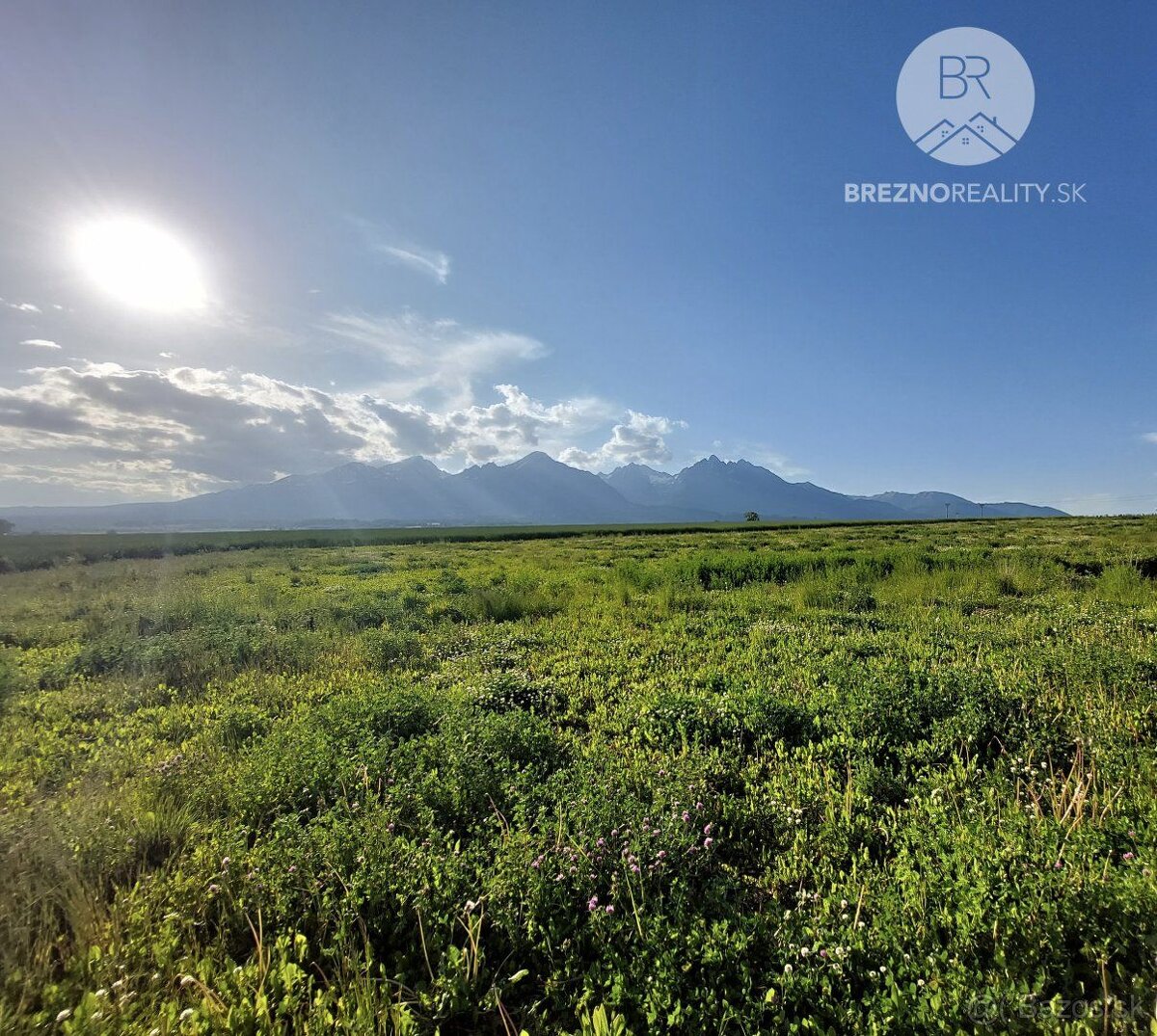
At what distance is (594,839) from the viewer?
372 centimetres

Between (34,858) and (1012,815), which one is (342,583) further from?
(1012,815)

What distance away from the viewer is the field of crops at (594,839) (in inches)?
106

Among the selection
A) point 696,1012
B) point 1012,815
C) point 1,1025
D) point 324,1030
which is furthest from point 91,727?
point 1012,815

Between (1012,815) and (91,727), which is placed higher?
(1012,815)

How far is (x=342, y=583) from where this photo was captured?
829 inches

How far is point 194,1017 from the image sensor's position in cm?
247

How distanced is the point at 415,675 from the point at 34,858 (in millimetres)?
5204

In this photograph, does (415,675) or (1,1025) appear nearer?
(1,1025)

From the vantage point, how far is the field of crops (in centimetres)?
270

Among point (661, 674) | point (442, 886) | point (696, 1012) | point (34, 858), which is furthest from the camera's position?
point (661, 674)

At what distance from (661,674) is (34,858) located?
23.4 ft

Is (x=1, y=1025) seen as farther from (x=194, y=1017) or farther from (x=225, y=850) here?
(x=225, y=850)

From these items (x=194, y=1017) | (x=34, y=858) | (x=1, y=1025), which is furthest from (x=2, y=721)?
(x=194, y=1017)

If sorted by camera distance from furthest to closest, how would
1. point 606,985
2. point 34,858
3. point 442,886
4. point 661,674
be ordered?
1. point 661,674
2. point 34,858
3. point 442,886
4. point 606,985
